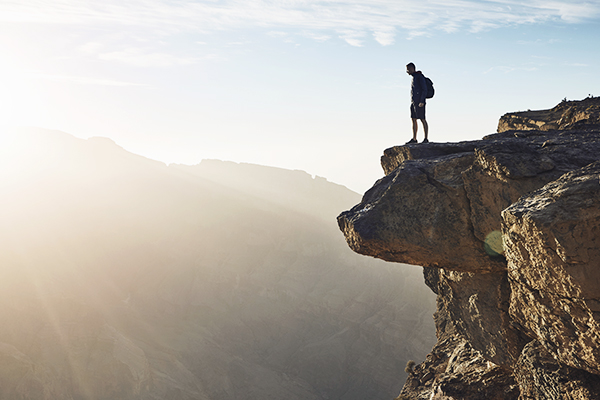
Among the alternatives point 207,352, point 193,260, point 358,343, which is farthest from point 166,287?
point 358,343

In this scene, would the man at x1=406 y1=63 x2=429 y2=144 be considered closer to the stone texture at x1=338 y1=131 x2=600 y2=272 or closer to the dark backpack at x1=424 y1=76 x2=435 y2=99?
the dark backpack at x1=424 y1=76 x2=435 y2=99

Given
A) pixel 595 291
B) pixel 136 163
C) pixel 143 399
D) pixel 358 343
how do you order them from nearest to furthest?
pixel 595 291 → pixel 143 399 → pixel 358 343 → pixel 136 163

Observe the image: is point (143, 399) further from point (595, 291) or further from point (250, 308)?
point (595, 291)

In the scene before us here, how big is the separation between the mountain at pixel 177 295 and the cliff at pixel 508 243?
166 ft

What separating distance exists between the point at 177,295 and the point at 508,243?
2931 inches

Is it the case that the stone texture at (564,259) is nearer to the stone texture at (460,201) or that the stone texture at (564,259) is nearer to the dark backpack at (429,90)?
the stone texture at (460,201)

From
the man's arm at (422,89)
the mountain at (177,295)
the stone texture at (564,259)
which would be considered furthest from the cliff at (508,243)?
the mountain at (177,295)

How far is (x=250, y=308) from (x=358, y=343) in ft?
69.7

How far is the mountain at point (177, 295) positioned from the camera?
54406 mm

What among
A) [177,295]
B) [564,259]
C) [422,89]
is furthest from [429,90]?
[177,295]

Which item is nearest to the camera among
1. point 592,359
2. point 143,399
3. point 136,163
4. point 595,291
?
point 595,291

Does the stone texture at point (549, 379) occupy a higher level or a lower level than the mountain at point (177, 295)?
higher

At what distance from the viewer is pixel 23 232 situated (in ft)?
217

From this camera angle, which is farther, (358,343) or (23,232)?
(358,343)
